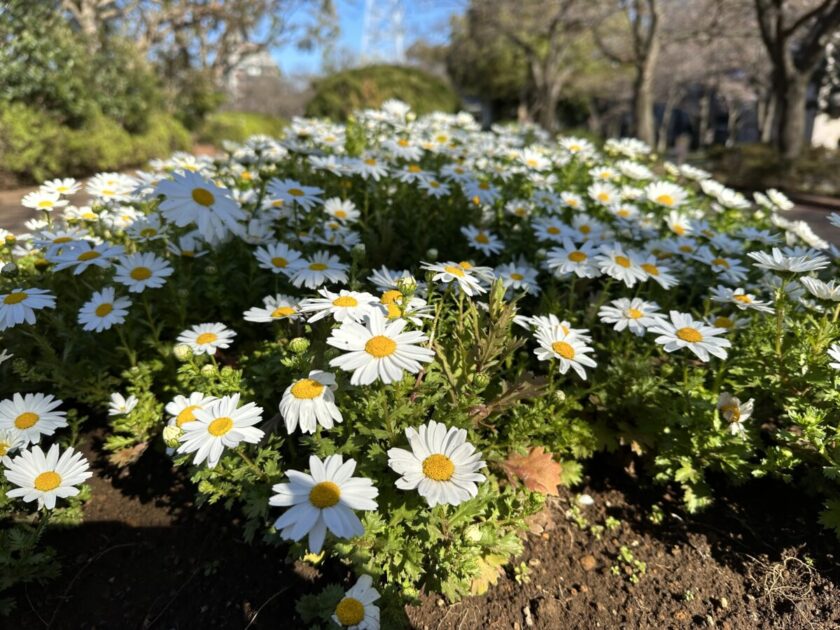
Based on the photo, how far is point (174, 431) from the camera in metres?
1.52

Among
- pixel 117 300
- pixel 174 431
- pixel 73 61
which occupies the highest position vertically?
pixel 73 61

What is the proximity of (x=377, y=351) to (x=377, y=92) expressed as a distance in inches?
496

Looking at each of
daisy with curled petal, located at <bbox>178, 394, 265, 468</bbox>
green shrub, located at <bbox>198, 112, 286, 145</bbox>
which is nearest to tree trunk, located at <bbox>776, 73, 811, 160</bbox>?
daisy with curled petal, located at <bbox>178, 394, 265, 468</bbox>

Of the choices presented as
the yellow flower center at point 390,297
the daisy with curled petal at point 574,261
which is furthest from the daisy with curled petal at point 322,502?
the daisy with curled petal at point 574,261

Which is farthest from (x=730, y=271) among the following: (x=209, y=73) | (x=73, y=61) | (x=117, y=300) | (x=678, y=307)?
(x=209, y=73)

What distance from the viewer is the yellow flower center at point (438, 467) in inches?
54.9

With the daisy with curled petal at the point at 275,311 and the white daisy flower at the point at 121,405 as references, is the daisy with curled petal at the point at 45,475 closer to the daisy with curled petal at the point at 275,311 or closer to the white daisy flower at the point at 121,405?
the white daisy flower at the point at 121,405

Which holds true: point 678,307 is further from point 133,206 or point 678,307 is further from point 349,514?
point 133,206

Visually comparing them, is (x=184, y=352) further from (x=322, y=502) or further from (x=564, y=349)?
(x=564, y=349)

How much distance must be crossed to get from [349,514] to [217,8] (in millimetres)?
19333

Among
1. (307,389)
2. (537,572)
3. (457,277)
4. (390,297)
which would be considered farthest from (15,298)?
(537,572)

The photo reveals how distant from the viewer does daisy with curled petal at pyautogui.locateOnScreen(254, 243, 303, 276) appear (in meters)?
2.14

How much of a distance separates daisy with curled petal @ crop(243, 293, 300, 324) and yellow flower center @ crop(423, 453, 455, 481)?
31.9 inches

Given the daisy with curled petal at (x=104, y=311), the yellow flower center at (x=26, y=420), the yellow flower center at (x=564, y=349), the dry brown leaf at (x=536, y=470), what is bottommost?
the dry brown leaf at (x=536, y=470)
